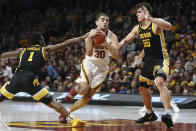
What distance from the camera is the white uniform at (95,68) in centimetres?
708

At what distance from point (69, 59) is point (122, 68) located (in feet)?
11.3

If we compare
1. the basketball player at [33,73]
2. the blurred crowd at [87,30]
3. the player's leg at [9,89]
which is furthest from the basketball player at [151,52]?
the blurred crowd at [87,30]

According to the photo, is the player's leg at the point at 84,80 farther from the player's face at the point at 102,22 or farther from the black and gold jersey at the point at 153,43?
the black and gold jersey at the point at 153,43

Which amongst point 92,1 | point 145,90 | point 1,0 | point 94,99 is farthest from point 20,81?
point 1,0

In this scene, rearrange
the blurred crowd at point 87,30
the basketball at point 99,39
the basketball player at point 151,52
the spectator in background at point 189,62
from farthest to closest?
the blurred crowd at point 87,30 → the spectator in background at point 189,62 → the basketball player at point 151,52 → the basketball at point 99,39

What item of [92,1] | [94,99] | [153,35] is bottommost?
[94,99]

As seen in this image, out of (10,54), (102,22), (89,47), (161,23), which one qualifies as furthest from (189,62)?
(10,54)

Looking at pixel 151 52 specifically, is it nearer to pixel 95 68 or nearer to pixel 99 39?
pixel 95 68

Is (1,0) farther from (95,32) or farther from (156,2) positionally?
(95,32)

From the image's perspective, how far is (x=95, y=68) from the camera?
7125 millimetres

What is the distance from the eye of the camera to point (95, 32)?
6.45 m

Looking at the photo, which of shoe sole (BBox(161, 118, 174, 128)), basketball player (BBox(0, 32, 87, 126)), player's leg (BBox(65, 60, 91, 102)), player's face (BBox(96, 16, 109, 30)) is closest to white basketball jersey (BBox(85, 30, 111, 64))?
player's leg (BBox(65, 60, 91, 102))

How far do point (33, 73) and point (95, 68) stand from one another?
1.10 metres

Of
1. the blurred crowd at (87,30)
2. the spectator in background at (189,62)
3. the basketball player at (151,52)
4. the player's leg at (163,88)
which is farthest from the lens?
the blurred crowd at (87,30)
